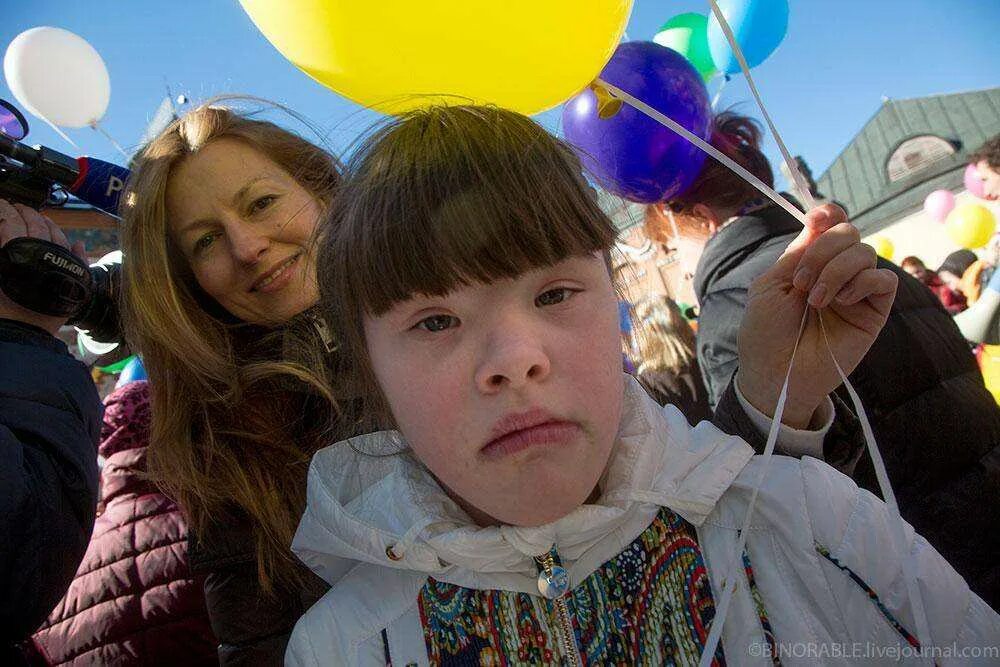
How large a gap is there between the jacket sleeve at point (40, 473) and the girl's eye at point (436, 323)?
2.30 ft

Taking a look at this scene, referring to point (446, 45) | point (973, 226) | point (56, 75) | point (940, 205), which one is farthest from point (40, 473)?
point (940, 205)

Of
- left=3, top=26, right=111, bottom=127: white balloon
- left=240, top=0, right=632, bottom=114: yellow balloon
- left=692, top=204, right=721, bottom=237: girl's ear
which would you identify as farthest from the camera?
left=3, top=26, right=111, bottom=127: white balloon

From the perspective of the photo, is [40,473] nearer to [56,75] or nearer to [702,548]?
[702,548]

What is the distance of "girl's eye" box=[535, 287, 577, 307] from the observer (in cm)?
82

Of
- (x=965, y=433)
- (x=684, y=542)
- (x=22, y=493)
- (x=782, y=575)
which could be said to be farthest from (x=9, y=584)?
(x=965, y=433)

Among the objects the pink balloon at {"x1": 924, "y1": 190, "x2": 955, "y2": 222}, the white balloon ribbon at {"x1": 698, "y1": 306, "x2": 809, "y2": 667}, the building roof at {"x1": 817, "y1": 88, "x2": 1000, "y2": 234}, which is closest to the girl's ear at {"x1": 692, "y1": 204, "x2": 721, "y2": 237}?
the white balloon ribbon at {"x1": 698, "y1": 306, "x2": 809, "y2": 667}

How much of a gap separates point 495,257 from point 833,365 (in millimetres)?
604

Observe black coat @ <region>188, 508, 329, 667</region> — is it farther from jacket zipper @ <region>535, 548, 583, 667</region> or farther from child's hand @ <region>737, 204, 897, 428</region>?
child's hand @ <region>737, 204, 897, 428</region>

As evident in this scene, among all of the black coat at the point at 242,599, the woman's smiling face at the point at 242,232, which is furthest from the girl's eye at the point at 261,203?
the black coat at the point at 242,599

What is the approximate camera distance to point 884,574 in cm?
78

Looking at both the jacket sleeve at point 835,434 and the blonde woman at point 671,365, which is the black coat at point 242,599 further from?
the blonde woman at point 671,365

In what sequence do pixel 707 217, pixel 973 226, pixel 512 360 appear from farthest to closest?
pixel 973 226 → pixel 707 217 → pixel 512 360

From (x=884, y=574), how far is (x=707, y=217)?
131 centimetres

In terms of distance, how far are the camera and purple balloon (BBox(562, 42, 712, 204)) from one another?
4.28 feet
